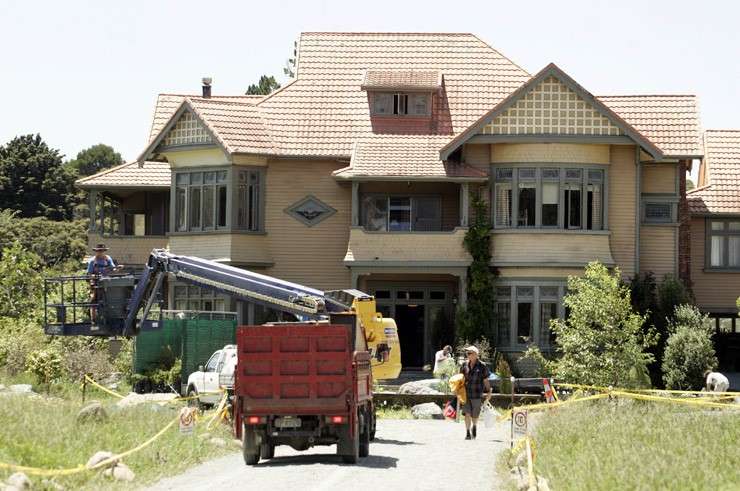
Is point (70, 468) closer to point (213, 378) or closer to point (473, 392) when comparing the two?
point (473, 392)

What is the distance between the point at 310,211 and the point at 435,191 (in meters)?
3.66

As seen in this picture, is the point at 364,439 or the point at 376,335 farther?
the point at 376,335

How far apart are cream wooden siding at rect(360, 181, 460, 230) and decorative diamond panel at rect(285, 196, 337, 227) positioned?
1.20 m

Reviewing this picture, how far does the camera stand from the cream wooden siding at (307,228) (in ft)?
149

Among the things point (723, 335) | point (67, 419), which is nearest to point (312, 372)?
point (67, 419)

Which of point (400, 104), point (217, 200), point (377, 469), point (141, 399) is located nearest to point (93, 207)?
point (217, 200)

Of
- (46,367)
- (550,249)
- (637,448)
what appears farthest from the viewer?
(550,249)

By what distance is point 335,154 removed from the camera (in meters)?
45.3

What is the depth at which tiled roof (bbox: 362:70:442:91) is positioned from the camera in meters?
46.9

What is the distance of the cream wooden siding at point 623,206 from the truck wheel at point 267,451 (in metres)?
22.0

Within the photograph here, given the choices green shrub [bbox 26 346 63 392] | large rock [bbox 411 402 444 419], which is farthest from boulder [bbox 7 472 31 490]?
green shrub [bbox 26 346 63 392]

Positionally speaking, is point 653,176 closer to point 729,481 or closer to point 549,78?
point 549,78

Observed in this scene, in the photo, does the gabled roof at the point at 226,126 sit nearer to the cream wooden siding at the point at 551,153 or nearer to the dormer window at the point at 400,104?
the dormer window at the point at 400,104

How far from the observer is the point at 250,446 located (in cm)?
2284
